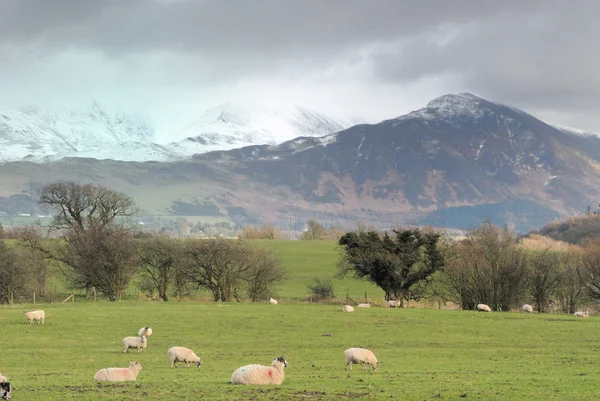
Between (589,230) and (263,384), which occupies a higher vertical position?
(589,230)

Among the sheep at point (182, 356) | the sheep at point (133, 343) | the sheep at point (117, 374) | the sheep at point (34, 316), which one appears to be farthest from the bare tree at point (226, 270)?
the sheep at point (117, 374)

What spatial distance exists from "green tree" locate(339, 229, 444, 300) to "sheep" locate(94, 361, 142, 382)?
60.3m

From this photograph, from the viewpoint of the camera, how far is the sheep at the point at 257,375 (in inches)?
1113

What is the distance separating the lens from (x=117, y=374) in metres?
29.3


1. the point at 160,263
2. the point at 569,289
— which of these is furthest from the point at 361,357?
the point at 569,289

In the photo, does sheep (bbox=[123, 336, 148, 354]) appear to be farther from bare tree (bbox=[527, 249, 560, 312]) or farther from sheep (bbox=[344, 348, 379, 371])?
bare tree (bbox=[527, 249, 560, 312])

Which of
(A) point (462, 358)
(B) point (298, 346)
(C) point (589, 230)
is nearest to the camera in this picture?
(A) point (462, 358)

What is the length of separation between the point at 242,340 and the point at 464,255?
48647 millimetres

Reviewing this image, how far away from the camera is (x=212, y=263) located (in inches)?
3573

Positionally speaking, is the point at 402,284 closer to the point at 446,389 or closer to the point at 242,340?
the point at 242,340

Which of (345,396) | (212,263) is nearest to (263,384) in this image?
(345,396)

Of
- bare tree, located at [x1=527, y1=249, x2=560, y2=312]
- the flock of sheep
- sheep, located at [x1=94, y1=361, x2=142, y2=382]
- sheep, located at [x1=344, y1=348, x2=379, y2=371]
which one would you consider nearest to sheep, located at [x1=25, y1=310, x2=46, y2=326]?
the flock of sheep

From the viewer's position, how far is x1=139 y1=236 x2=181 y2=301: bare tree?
90.7m

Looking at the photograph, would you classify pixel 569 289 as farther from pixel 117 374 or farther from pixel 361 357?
pixel 117 374
